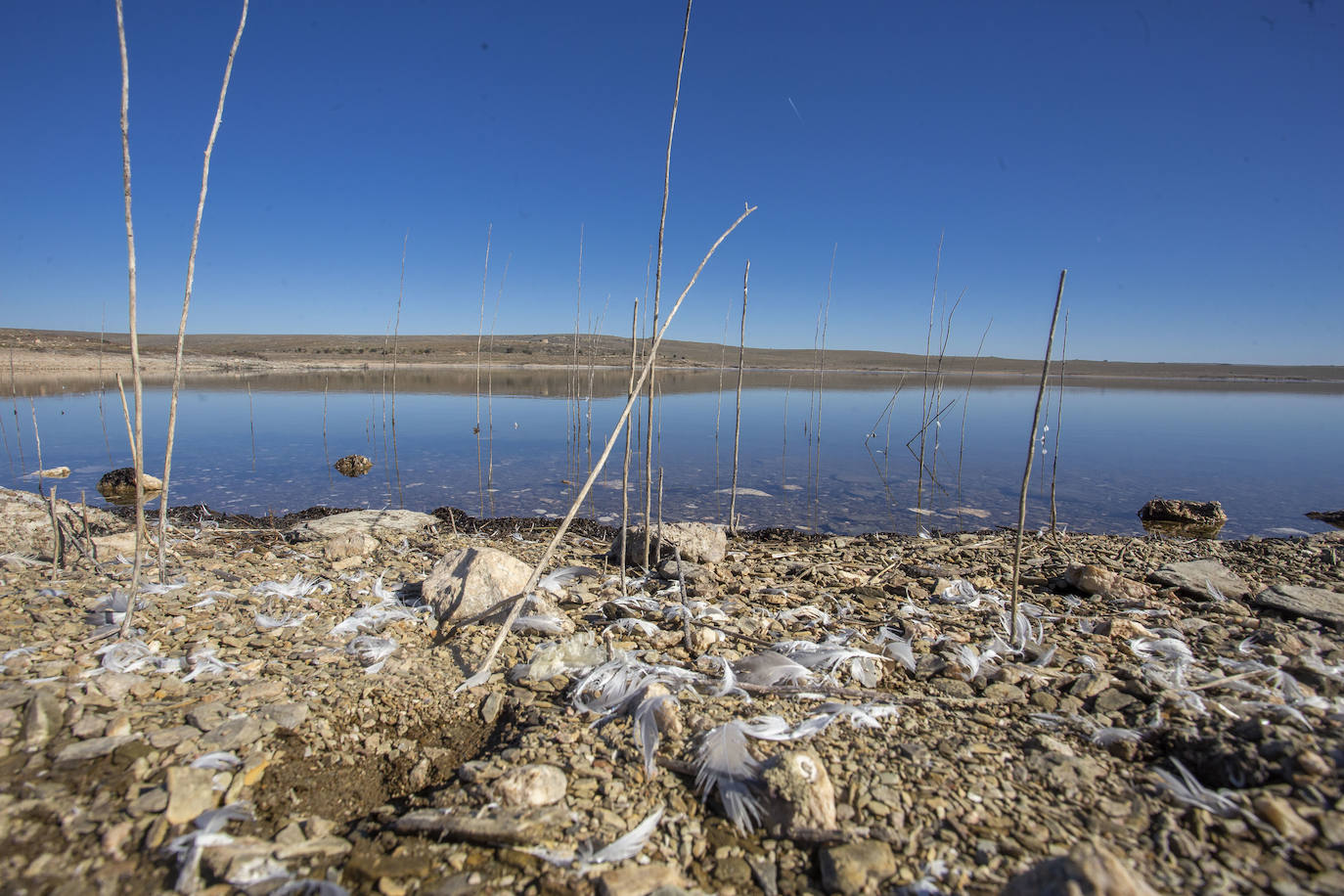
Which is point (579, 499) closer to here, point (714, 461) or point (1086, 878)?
point (1086, 878)

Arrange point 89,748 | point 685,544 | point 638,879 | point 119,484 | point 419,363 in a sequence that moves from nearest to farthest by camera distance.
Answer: point 638,879
point 89,748
point 685,544
point 119,484
point 419,363

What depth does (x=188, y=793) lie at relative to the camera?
1885 millimetres

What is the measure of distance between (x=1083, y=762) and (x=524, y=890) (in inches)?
72.6

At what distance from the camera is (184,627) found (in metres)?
3.07

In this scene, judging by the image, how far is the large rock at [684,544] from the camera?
182 inches

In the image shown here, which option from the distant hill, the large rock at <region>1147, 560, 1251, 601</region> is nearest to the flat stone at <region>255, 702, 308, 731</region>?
the large rock at <region>1147, 560, 1251, 601</region>

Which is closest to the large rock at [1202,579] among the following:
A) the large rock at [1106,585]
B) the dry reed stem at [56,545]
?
the large rock at [1106,585]

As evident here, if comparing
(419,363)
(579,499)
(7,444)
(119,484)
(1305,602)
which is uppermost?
(419,363)

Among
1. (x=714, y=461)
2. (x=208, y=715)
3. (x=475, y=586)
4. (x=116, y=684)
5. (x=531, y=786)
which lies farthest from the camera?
(x=714, y=461)

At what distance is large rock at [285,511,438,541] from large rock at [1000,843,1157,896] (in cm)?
507

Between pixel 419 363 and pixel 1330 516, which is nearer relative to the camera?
pixel 1330 516

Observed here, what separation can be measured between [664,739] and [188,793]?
4.96 feet

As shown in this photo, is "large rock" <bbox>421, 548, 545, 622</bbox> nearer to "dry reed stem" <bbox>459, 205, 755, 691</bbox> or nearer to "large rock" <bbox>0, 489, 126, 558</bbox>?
"dry reed stem" <bbox>459, 205, 755, 691</bbox>

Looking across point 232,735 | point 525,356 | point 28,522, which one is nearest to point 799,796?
point 232,735
